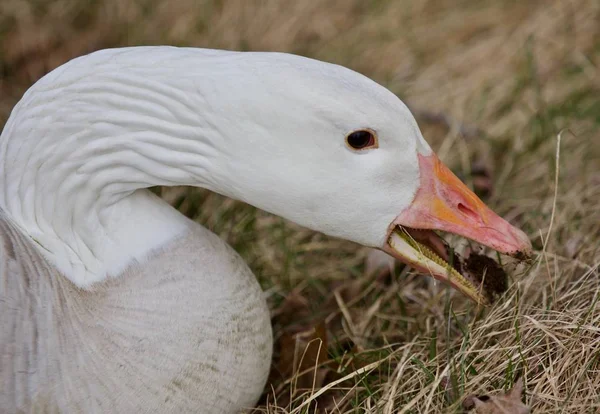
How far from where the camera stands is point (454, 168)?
13.3ft

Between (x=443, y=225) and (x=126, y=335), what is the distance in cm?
91

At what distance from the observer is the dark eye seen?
2.14 meters

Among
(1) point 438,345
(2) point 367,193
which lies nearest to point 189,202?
(1) point 438,345

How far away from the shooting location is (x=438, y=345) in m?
2.80

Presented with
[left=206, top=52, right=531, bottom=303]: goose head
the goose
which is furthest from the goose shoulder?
[left=206, top=52, right=531, bottom=303]: goose head

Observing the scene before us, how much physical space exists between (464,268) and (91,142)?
3.87 feet

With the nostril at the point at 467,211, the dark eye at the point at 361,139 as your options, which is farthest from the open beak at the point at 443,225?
the dark eye at the point at 361,139

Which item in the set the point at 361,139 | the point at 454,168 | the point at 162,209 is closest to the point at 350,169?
the point at 361,139

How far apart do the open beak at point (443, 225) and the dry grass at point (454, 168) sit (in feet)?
1.00

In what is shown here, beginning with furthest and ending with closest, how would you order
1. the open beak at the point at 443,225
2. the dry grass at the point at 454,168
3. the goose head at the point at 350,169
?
1. the dry grass at the point at 454,168
2. the open beak at the point at 443,225
3. the goose head at the point at 350,169

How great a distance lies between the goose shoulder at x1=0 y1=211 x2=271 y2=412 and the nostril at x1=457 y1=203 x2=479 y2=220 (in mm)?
679

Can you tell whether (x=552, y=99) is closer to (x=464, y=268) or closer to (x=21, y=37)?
(x=464, y=268)

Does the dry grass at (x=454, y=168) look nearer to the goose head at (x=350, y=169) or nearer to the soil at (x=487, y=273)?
the soil at (x=487, y=273)

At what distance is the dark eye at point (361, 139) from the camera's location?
2139mm
